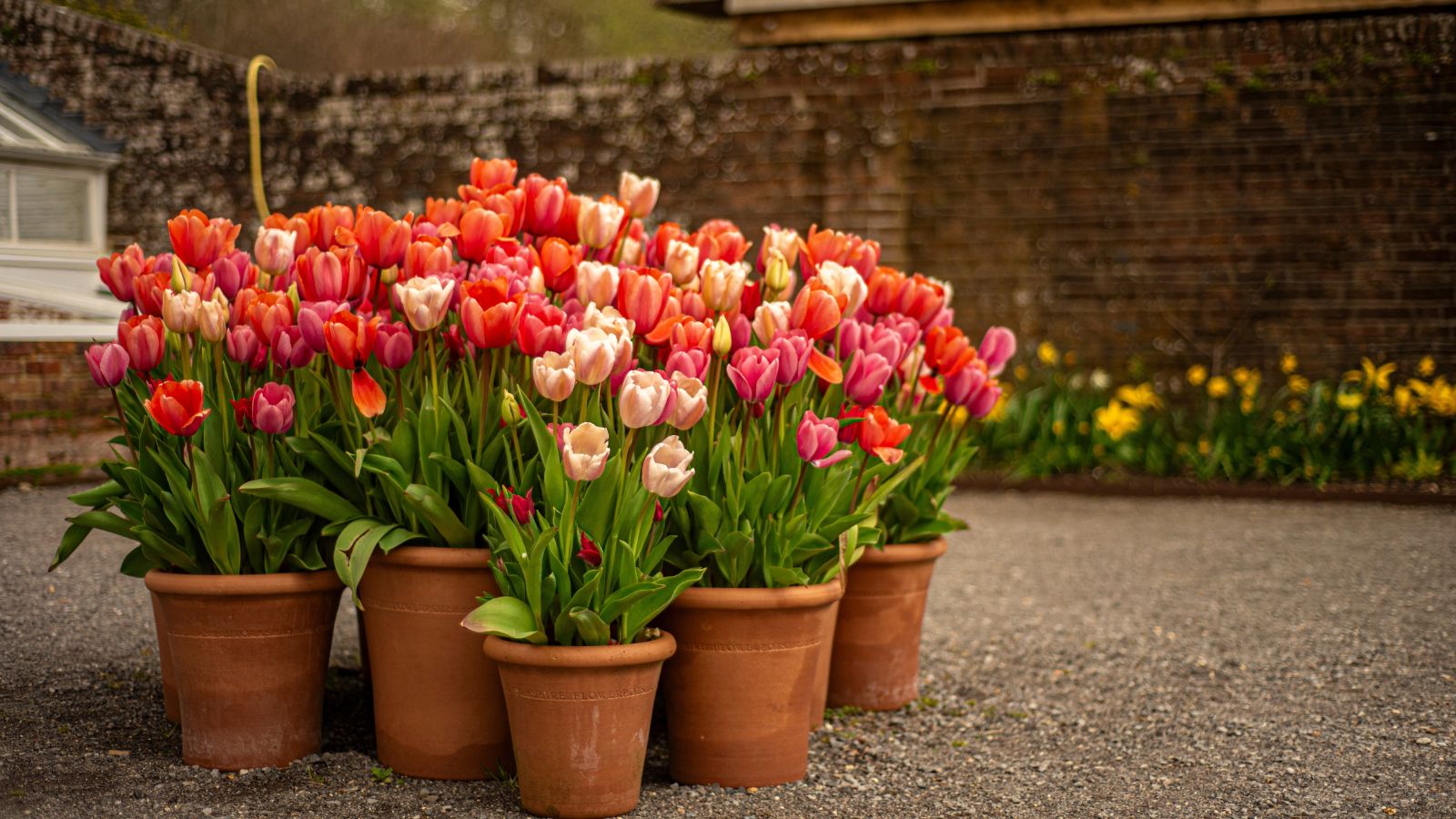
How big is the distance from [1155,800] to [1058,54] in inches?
204

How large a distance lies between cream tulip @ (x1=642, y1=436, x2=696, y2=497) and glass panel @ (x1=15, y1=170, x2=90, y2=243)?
3.22 m

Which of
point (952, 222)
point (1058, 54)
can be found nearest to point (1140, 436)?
point (952, 222)

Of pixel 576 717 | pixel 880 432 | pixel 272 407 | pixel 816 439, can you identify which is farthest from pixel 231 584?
pixel 880 432

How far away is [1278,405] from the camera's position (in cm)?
630

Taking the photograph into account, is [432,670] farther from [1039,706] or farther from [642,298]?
[1039,706]

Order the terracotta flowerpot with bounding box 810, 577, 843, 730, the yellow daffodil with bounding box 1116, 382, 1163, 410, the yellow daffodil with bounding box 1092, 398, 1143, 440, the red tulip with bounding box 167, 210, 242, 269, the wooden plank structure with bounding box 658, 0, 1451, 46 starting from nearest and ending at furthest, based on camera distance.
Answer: the red tulip with bounding box 167, 210, 242, 269, the terracotta flowerpot with bounding box 810, 577, 843, 730, the yellow daffodil with bounding box 1092, 398, 1143, 440, the yellow daffodil with bounding box 1116, 382, 1163, 410, the wooden plank structure with bounding box 658, 0, 1451, 46

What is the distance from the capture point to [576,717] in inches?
77.3

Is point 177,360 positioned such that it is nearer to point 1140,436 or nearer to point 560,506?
point 560,506

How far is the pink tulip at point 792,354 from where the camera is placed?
206 cm

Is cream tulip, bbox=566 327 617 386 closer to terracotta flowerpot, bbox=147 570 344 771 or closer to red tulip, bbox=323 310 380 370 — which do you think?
red tulip, bbox=323 310 380 370

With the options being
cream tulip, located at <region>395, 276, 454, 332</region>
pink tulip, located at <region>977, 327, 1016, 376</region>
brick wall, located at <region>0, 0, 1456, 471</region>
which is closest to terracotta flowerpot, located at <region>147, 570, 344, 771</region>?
cream tulip, located at <region>395, 276, 454, 332</region>

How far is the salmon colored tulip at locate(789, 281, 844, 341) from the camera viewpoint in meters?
2.12

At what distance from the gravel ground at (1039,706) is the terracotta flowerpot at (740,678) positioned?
0.20 feet

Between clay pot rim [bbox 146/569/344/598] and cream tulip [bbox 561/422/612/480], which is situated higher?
cream tulip [bbox 561/422/612/480]
